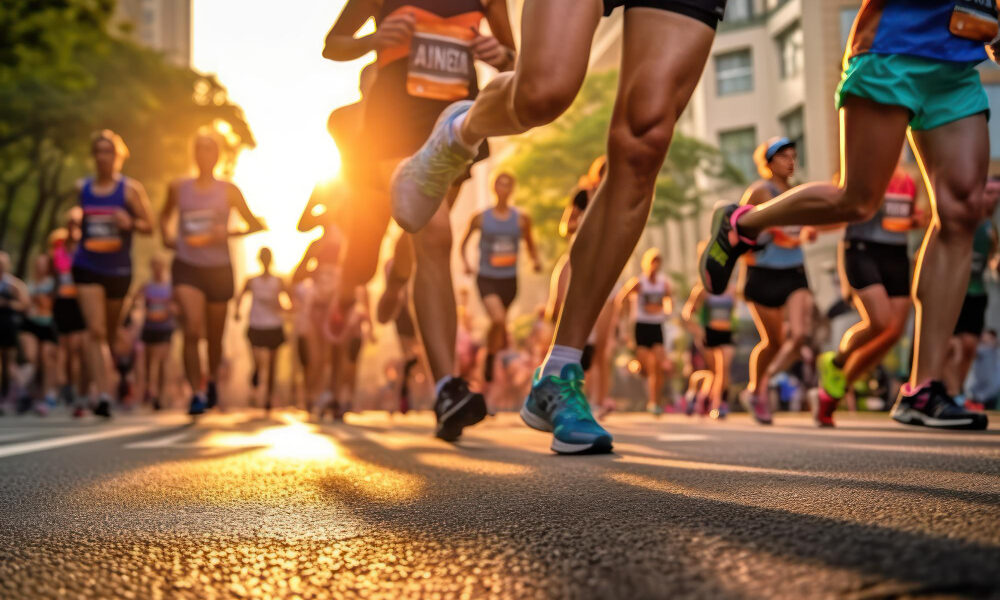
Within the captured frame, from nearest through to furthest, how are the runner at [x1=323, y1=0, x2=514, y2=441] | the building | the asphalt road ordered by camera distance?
the asphalt road < the runner at [x1=323, y1=0, x2=514, y2=441] < the building

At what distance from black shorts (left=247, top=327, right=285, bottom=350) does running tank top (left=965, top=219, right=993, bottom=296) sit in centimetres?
853

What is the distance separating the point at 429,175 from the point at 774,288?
19.8 ft

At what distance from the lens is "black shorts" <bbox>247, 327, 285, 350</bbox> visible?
15266 millimetres

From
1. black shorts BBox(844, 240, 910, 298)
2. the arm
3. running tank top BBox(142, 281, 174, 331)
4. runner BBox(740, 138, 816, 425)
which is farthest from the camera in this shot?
running tank top BBox(142, 281, 174, 331)

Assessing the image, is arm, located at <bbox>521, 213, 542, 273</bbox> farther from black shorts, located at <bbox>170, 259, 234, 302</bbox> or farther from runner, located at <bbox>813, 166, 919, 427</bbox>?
runner, located at <bbox>813, 166, 919, 427</bbox>

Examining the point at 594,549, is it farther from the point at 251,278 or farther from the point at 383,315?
the point at 251,278

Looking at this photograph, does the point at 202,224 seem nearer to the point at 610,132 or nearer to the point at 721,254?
the point at 721,254

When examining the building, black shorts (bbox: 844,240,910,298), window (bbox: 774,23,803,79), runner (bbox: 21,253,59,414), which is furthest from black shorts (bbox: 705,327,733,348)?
the building

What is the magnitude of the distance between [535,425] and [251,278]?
1225 centimetres

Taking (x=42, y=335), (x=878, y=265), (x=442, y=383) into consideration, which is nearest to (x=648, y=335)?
(x=878, y=265)

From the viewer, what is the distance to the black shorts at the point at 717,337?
13047mm

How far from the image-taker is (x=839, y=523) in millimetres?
1756

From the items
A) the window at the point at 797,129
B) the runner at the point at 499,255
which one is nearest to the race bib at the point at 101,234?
the runner at the point at 499,255

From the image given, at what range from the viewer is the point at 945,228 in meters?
4.73
